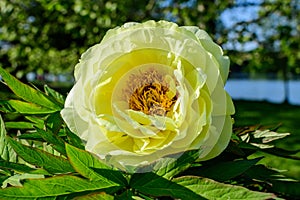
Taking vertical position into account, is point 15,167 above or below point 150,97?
below

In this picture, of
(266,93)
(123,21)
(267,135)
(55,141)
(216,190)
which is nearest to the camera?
(216,190)

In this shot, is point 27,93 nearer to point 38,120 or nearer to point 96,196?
point 38,120

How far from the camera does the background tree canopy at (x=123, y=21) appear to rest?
437cm

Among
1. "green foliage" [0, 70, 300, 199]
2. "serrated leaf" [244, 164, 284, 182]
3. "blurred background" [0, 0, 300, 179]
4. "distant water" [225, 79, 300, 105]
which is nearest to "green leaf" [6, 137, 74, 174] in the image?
"green foliage" [0, 70, 300, 199]

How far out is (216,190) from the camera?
538 millimetres

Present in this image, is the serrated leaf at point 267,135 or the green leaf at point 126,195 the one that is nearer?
the green leaf at point 126,195

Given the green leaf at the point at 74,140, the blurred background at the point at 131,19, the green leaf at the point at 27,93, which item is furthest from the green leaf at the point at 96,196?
the blurred background at the point at 131,19

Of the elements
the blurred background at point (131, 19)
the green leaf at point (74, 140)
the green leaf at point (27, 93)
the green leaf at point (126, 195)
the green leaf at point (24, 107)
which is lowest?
the blurred background at point (131, 19)

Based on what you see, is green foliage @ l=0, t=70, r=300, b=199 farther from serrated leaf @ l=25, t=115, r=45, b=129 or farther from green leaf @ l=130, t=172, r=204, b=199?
serrated leaf @ l=25, t=115, r=45, b=129

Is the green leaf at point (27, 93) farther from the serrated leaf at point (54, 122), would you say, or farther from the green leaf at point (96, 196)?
the green leaf at point (96, 196)

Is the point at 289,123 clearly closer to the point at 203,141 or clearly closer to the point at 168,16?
the point at 168,16

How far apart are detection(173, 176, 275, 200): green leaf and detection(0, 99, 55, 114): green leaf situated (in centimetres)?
28

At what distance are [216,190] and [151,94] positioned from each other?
0.54 feet

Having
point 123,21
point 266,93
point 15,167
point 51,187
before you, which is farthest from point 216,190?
point 266,93
